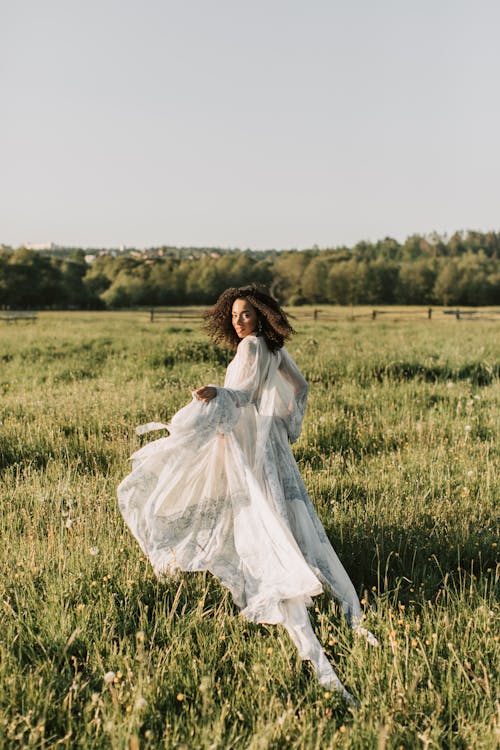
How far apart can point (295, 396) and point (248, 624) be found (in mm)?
1612

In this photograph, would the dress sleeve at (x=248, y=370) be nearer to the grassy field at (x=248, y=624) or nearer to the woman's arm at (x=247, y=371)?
the woman's arm at (x=247, y=371)

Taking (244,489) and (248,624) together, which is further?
(244,489)

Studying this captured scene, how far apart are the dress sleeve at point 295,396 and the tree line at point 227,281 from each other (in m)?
92.4

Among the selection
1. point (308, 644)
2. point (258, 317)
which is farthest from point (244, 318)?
point (308, 644)

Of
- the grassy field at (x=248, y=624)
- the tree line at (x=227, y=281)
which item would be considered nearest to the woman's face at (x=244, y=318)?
→ the grassy field at (x=248, y=624)

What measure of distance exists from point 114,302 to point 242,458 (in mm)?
94532

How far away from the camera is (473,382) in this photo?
11.8m

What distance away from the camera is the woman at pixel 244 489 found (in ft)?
12.5

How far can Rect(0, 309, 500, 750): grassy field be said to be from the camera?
109 inches

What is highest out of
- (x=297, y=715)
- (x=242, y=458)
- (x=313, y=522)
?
(x=242, y=458)

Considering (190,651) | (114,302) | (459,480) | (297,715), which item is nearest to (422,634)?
(297,715)

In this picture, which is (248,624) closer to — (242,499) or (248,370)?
(242,499)

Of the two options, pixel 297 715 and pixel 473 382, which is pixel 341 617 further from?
pixel 473 382

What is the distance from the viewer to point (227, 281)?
110m
